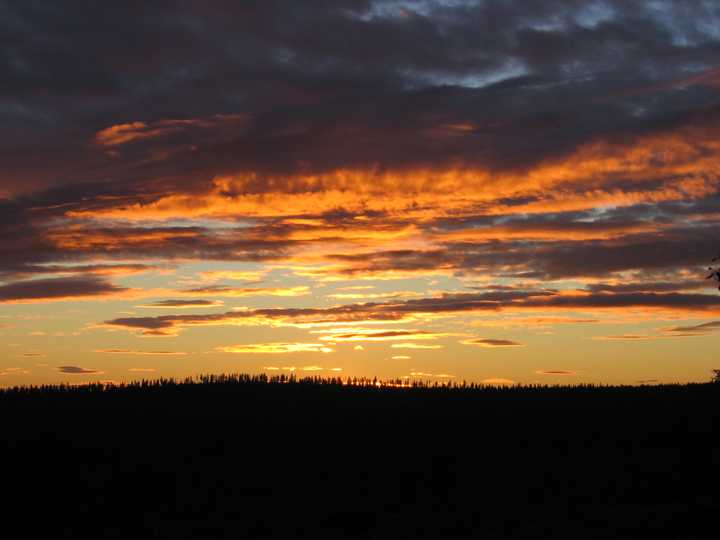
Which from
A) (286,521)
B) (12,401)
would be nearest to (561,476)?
(286,521)

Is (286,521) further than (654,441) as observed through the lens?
No

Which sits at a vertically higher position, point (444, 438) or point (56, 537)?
point (444, 438)

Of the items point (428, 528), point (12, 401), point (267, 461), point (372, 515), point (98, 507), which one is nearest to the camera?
point (428, 528)

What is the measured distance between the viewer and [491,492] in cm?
2523

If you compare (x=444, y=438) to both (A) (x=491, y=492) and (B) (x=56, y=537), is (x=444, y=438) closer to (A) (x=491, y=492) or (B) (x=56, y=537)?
(A) (x=491, y=492)

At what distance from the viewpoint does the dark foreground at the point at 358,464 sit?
72.8ft

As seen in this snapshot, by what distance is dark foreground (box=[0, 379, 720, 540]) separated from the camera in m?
22.2

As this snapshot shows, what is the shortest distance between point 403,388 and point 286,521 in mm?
20331

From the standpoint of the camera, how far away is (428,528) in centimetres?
2134

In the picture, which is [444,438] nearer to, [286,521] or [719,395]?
[286,521]

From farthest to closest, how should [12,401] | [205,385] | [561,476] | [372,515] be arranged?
[205,385] < [12,401] < [561,476] < [372,515]

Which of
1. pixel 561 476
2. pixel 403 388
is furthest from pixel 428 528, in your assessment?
pixel 403 388

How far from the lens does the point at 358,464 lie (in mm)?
28141

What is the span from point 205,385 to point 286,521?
19.9 metres
